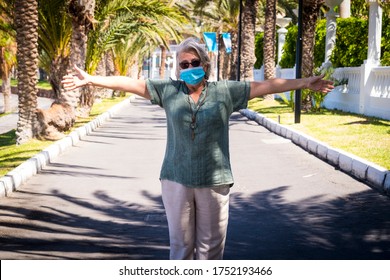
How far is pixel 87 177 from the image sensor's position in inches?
505

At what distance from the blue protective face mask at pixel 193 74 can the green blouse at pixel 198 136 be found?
0.10m

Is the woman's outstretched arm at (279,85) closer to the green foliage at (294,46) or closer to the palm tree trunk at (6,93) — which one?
the green foliage at (294,46)

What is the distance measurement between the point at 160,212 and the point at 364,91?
15.6m

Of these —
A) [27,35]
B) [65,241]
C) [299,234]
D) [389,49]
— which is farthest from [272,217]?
[389,49]

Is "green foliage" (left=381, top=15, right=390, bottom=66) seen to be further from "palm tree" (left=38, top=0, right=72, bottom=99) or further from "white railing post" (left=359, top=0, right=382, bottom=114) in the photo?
"palm tree" (left=38, top=0, right=72, bottom=99)

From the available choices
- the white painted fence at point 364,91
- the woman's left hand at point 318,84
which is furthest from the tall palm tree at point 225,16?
the woman's left hand at point 318,84

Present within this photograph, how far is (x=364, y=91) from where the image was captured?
24.1m

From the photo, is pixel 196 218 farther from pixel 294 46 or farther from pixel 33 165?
pixel 294 46

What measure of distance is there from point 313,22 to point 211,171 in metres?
23.1

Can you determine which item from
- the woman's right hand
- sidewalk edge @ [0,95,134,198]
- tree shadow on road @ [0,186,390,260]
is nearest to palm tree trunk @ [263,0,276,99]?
sidewalk edge @ [0,95,134,198]

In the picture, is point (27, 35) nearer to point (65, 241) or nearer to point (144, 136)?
point (144, 136)

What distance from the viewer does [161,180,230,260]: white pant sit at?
5.21 m

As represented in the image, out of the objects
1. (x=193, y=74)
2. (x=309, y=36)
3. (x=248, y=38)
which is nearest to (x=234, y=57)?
(x=248, y=38)

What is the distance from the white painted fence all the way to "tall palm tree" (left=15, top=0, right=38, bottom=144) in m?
Answer: 8.90
